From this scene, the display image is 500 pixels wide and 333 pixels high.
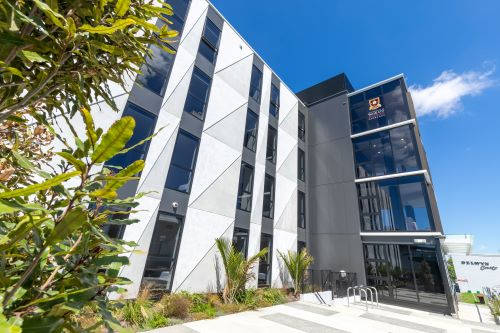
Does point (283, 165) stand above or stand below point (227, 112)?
below

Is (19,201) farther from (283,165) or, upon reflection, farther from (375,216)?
(375,216)

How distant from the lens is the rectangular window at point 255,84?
42.9 ft

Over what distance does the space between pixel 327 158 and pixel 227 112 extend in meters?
7.73

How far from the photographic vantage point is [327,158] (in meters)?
15.2

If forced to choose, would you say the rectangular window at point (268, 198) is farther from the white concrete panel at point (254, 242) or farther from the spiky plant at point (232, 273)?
the spiky plant at point (232, 273)

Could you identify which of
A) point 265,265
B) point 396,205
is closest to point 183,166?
point 265,265

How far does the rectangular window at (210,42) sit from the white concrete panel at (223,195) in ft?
15.7

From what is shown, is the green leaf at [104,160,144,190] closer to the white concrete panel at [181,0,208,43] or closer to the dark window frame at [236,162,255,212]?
the dark window frame at [236,162,255,212]

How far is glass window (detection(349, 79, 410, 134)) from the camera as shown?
1372 cm

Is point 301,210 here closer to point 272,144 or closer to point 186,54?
point 272,144

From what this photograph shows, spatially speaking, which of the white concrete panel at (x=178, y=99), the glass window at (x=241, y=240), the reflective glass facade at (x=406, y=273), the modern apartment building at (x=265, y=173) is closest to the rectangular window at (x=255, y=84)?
the modern apartment building at (x=265, y=173)

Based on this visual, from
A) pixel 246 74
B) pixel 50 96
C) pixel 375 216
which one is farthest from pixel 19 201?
pixel 375 216

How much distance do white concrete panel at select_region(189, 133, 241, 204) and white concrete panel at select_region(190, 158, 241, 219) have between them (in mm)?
174

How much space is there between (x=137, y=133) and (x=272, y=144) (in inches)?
287
